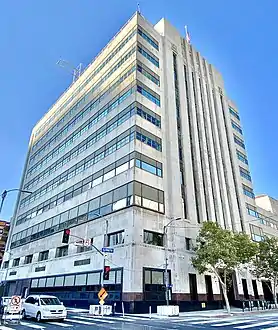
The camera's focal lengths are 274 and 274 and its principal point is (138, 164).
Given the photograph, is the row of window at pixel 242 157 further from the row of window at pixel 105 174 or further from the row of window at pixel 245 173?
the row of window at pixel 105 174

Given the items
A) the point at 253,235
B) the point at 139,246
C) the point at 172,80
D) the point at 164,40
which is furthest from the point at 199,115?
the point at 139,246

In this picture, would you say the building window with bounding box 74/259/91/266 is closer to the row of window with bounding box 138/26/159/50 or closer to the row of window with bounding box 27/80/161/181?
the row of window with bounding box 27/80/161/181

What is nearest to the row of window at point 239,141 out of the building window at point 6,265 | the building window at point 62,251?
the building window at point 62,251

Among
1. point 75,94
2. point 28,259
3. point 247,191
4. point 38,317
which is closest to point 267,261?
point 247,191

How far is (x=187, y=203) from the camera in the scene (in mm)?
39500

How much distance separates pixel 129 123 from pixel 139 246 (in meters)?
17.5

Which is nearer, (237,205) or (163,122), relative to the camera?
(163,122)

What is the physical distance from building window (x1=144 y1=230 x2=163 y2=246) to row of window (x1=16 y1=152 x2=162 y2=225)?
8.29m

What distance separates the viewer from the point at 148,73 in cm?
4444

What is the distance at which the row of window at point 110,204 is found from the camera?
3412 centimetres

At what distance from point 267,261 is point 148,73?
34.7m

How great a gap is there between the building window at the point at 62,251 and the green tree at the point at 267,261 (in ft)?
94.7

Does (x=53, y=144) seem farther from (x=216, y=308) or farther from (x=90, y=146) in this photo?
(x=216, y=308)

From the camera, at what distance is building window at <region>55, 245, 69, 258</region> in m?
42.0
